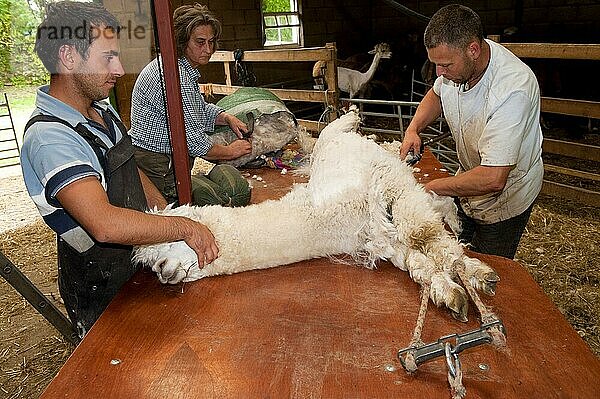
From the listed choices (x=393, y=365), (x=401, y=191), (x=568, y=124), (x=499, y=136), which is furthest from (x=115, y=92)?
(x=568, y=124)

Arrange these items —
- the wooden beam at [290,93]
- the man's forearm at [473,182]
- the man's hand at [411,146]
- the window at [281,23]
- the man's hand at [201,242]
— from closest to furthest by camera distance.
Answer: the man's hand at [201,242]
the man's forearm at [473,182]
the man's hand at [411,146]
the wooden beam at [290,93]
the window at [281,23]

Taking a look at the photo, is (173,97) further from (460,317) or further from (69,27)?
(460,317)

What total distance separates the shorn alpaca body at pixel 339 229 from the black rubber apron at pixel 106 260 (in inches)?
5.9

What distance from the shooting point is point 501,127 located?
211 cm

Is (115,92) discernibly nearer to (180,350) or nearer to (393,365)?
(180,350)

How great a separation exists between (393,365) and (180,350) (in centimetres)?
58

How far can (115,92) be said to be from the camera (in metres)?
1.80

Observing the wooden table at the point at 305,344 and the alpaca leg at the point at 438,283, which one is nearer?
the wooden table at the point at 305,344

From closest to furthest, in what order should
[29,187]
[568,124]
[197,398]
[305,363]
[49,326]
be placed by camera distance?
[197,398] → [305,363] → [29,187] → [49,326] → [568,124]

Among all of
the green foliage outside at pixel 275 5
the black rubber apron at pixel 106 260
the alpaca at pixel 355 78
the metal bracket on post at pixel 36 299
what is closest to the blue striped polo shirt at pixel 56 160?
the black rubber apron at pixel 106 260

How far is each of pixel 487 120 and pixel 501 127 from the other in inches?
5.0

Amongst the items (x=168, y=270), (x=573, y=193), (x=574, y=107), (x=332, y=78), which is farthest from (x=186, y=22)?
(x=573, y=193)

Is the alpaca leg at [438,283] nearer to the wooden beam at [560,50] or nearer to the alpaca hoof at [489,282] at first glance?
the alpaca hoof at [489,282]

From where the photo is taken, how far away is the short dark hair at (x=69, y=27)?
132cm
